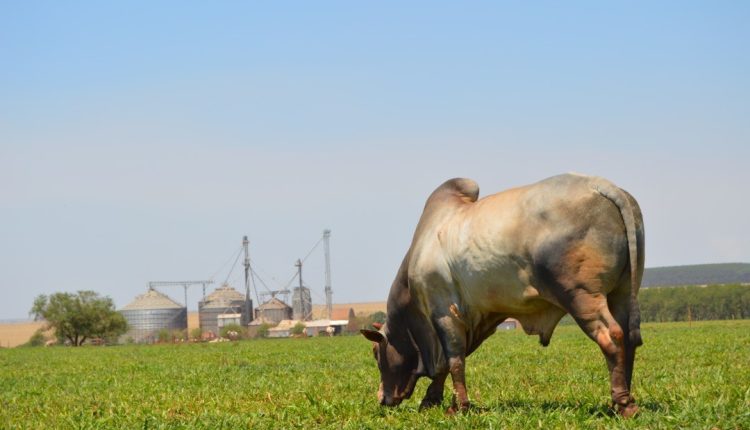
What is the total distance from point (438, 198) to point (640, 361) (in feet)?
33.6

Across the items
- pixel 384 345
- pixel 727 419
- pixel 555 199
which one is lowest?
pixel 727 419

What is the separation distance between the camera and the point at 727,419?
9.02 metres

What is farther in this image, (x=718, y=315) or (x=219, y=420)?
(x=718, y=315)

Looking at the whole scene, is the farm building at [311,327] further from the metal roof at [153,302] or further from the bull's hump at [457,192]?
the bull's hump at [457,192]

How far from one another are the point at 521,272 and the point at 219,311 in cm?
14954

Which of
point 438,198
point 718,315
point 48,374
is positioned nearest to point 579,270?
point 438,198

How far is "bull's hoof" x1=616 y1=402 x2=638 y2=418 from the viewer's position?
959 cm

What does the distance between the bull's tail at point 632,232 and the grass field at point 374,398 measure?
33.1 inches

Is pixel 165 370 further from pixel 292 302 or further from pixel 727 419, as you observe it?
pixel 292 302

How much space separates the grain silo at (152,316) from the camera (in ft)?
497

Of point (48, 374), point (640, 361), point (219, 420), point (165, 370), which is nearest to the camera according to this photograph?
point (219, 420)

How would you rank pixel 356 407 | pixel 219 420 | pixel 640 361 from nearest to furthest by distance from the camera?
pixel 219 420 < pixel 356 407 < pixel 640 361

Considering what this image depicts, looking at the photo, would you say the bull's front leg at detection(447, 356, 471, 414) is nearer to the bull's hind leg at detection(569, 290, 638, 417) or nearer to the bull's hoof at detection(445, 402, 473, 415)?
the bull's hoof at detection(445, 402, 473, 415)

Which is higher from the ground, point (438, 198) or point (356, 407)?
point (438, 198)
